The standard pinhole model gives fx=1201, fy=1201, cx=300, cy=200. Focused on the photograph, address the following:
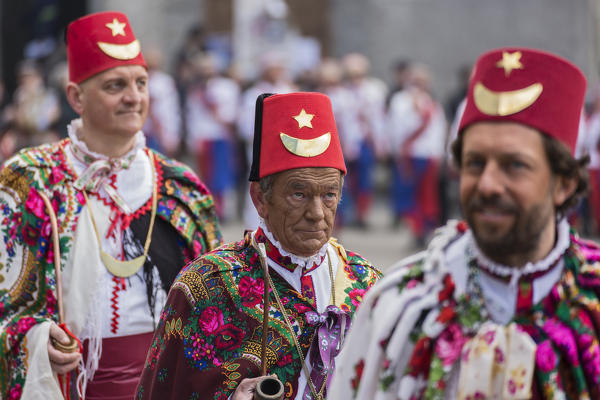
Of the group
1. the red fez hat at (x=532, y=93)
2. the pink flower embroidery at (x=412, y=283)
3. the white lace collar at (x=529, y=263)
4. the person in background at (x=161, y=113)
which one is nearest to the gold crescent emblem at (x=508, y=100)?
the red fez hat at (x=532, y=93)

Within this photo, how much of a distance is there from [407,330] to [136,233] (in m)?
2.35

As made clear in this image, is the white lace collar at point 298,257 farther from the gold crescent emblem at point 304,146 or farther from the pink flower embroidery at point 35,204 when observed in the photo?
the pink flower embroidery at point 35,204

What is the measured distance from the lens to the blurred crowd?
14789 mm

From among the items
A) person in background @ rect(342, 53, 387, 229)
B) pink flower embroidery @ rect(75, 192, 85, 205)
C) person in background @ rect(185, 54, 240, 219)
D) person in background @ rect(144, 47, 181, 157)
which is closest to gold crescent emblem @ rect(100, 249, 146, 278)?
pink flower embroidery @ rect(75, 192, 85, 205)

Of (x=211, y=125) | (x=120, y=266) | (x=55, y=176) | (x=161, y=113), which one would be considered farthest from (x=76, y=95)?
(x=211, y=125)

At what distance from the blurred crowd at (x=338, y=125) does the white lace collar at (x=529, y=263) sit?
36.3ft

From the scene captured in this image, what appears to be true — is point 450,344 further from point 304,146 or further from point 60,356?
point 60,356

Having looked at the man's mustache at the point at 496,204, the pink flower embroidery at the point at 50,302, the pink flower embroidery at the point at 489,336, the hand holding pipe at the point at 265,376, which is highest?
the man's mustache at the point at 496,204

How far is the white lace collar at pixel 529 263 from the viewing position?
2852 mm

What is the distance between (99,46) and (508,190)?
2849mm

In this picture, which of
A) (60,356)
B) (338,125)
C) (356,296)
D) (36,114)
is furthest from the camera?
(338,125)

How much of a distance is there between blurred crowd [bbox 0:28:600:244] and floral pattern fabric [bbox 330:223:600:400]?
1097 cm

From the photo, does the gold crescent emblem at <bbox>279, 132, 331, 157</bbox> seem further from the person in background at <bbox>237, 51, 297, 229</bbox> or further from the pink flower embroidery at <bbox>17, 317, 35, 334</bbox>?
the person in background at <bbox>237, 51, 297, 229</bbox>

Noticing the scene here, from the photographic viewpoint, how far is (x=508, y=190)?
2.78m
